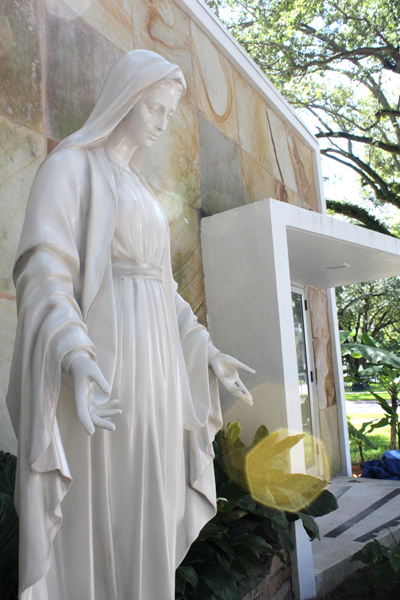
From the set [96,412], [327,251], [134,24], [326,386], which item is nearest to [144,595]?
[96,412]

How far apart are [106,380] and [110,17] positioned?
10.6 ft

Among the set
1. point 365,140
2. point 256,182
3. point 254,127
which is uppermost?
point 365,140

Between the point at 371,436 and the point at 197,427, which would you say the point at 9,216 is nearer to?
the point at 197,427

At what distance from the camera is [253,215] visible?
4383 millimetres

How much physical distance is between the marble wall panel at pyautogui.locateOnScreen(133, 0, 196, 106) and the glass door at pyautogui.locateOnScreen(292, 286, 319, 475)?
3195 mm

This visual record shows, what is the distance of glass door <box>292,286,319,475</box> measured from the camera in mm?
6762

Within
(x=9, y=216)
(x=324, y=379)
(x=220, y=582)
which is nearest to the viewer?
(x=220, y=582)

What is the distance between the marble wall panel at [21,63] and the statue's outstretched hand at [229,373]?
6.02ft

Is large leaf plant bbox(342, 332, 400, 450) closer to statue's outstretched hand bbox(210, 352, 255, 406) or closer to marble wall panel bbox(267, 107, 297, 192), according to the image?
marble wall panel bbox(267, 107, 297, 192)

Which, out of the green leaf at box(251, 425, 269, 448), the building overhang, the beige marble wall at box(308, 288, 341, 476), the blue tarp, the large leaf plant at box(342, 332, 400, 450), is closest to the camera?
the green leaf at box(251, 425, 269, 448)

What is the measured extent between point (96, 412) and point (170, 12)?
4149 millimetres

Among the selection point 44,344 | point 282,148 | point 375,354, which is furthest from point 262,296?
point 375,354

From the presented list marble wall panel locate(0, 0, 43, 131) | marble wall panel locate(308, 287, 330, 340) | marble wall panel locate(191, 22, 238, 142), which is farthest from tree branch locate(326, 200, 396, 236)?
marble wall panel locate(0, 0, 43, 131)

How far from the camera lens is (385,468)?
22.2 ft
